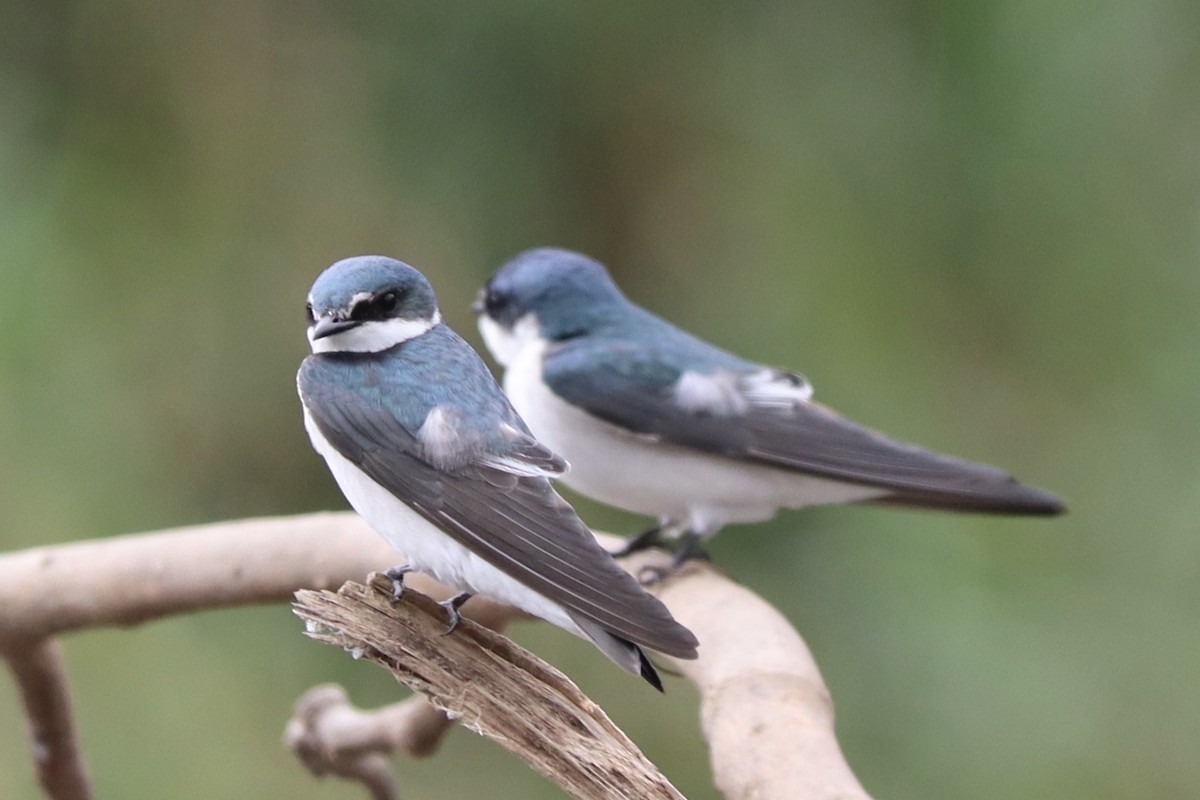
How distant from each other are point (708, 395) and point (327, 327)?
785mm

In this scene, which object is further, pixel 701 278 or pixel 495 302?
pixel 701 278

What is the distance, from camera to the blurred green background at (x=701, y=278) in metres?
2.20

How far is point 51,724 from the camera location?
1487 millimetres

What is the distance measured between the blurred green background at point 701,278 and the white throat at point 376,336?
1.32m

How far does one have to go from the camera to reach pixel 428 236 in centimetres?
232

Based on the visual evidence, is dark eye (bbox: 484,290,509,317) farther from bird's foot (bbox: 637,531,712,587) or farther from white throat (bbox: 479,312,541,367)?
bird's foot (bbox: 637,531,712,587)

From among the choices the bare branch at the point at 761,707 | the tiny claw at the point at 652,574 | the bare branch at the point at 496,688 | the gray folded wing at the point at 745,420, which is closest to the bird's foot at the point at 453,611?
the bare branch at the point at 496,688

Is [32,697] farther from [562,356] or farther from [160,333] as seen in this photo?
[160,333]

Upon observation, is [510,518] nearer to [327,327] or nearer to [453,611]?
[453,611]

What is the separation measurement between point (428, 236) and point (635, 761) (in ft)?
5.20

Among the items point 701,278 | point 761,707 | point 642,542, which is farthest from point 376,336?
point 701,278

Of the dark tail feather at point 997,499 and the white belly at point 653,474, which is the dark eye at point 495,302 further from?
the dark tail feather at point 997,499

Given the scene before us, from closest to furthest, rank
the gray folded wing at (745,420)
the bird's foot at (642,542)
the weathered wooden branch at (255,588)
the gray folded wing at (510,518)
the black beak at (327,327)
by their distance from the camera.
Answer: the gray folded wing at (510,518) < the black beak at (327,327) < the weathered wooden branch at (255,588) < the gray folded wing at (745,420) < the bird's foot at (642,542)

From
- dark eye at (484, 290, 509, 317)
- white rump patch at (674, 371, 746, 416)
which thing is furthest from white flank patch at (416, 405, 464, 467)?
dark eye at (484, 290, 509, 317)
